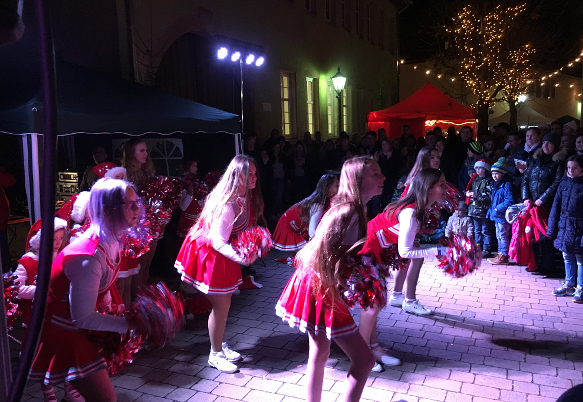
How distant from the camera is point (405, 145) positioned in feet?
40.2

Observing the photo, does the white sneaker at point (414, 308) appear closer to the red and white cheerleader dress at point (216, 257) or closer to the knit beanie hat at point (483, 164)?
the red and white cheerleader dress at point (216, 257)

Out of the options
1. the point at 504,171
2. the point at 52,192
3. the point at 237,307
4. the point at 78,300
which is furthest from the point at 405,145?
the point at 52,192

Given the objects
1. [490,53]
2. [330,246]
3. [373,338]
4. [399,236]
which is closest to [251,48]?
[399,236]

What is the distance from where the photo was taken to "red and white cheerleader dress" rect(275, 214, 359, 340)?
2936 mm

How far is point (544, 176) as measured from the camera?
6969mm

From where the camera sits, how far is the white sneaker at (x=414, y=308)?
5555 millimetres

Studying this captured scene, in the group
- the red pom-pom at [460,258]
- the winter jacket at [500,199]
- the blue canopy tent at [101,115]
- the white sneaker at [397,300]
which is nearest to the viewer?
the red pom-pom at [460,258]

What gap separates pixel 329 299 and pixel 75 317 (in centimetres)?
141

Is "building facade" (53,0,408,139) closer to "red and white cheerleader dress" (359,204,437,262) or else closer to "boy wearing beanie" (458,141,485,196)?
"boy wearing beanie" (458,141,485,196)

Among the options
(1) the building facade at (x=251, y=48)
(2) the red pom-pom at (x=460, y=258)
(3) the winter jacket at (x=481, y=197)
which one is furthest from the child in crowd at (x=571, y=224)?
(1) the building facade at (x=251, y=48)

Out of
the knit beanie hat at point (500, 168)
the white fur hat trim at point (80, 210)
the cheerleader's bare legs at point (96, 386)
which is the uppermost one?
the knit beanie hat at point (500, 168)

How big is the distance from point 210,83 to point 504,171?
23.1 ft

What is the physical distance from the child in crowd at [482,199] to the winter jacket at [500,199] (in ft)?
0.35

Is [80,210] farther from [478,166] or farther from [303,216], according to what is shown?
[478,166]
